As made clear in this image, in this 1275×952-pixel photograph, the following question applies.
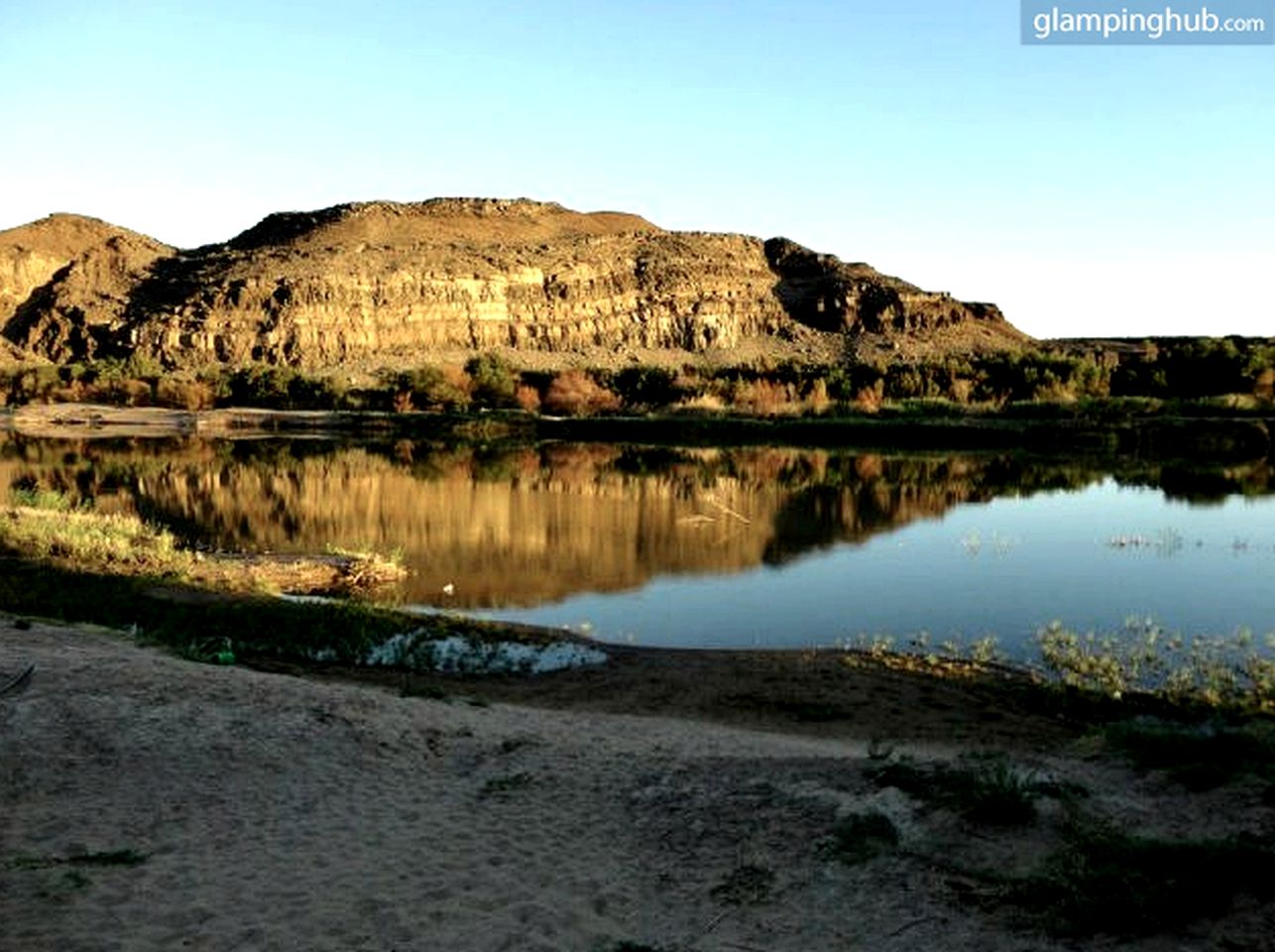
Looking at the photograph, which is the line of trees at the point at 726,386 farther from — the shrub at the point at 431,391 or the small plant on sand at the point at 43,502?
the small plant on sand at the point at 43,502

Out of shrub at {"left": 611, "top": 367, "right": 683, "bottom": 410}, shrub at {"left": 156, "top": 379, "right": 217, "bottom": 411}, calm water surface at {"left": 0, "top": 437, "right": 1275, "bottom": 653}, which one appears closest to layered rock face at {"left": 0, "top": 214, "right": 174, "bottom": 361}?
shrub at {"left": 156, "top": 379, "right": 217, "bottom": 411}

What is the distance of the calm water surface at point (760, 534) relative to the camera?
17.1 meters

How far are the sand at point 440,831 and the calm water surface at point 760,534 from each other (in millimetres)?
6760

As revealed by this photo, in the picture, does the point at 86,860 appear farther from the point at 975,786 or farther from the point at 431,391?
the point at 431,391

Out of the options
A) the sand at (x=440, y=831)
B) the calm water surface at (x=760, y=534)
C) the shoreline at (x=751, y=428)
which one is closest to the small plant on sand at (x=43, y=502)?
the calm water surface at (x=760, y=534)

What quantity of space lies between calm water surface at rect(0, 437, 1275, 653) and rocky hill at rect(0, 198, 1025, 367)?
71.4 meters

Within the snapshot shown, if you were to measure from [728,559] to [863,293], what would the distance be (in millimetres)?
110634

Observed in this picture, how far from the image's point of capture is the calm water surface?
1706 centimetres

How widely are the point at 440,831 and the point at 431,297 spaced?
4662 inches

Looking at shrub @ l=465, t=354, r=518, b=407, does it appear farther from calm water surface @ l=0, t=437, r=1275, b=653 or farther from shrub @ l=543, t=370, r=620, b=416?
calm water surface @ l=0, t=437, r=1275, b=653

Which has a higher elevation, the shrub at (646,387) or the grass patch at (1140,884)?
the shrub at (646,387)

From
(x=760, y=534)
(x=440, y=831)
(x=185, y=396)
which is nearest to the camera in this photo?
(x=440, y=831)

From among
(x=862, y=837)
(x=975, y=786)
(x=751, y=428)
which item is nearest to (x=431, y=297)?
(x=751, y=428)

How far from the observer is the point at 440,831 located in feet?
24.1
